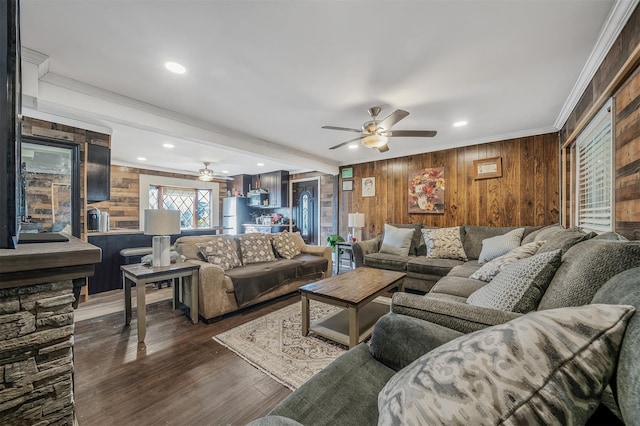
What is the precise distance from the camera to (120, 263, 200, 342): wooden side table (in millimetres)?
2166

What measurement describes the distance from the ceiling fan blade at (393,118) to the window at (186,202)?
18.1 feet

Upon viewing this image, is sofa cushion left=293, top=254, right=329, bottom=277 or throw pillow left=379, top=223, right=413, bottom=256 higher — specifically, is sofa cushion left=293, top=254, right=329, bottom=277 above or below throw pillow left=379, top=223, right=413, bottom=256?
below

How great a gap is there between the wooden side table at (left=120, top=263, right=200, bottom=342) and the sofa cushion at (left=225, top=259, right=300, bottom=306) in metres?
0.36

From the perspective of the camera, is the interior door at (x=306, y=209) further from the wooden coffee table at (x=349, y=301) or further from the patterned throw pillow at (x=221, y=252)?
the wooden coffee table at (x=349, y=301)

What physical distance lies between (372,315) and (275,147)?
9.81 feet

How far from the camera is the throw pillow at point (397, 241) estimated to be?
3.97 meters

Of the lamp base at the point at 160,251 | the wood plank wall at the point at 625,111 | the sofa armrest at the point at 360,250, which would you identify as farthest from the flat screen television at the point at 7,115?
the sofa armrest at the point at 360,250

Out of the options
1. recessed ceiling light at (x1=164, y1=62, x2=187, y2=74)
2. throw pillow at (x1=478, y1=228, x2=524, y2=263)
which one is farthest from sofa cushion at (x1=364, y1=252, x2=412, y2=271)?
recessed ceiling light at (x1=164, y1=62, x2=187, y2=74)

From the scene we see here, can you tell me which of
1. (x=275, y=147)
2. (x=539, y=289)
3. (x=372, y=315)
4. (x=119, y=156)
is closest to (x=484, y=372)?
(x=539, y=289)

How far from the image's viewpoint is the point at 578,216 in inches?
116

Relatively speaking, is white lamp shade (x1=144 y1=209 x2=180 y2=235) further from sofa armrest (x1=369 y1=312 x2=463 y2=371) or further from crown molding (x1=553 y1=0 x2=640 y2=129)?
crown molding (x1=553 y1=0 x2=640 y2=129)

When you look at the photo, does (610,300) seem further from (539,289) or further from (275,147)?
(275,147)

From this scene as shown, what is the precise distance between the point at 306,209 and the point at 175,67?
476cm

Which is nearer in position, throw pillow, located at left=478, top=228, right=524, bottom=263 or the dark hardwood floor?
the dark hardwood floor
